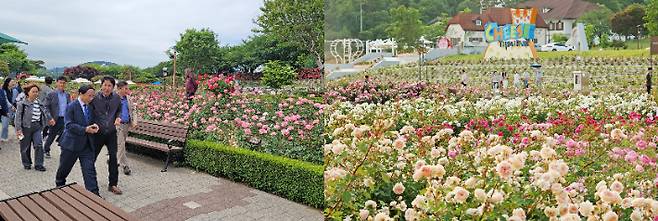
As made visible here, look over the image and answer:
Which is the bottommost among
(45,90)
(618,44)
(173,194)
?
(173,194)

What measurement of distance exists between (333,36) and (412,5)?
247mm

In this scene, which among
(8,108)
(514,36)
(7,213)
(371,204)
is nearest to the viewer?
(371,204)

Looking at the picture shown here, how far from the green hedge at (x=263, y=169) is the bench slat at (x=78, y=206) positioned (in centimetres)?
131

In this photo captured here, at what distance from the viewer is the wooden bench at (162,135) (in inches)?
197

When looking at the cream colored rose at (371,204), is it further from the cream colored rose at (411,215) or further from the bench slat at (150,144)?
the bench slat at (150,144)

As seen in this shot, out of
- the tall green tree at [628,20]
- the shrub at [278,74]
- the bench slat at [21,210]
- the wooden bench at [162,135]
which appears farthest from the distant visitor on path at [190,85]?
the tall green tree at [628,20]

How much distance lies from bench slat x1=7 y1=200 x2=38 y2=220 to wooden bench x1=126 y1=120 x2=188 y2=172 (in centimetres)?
203

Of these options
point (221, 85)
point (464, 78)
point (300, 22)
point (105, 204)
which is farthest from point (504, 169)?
point (221, 85)

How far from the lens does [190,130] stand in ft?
18.2

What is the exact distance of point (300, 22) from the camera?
7.29ft

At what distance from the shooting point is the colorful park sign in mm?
1465

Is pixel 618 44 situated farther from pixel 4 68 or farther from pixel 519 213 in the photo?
pixel 4 68

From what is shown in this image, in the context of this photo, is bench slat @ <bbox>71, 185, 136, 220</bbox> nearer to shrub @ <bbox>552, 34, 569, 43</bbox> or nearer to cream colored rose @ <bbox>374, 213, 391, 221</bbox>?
cream colored rose @ <bbox>374, 213, 391, 221</bbox>

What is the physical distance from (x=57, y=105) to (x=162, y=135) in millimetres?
1006
